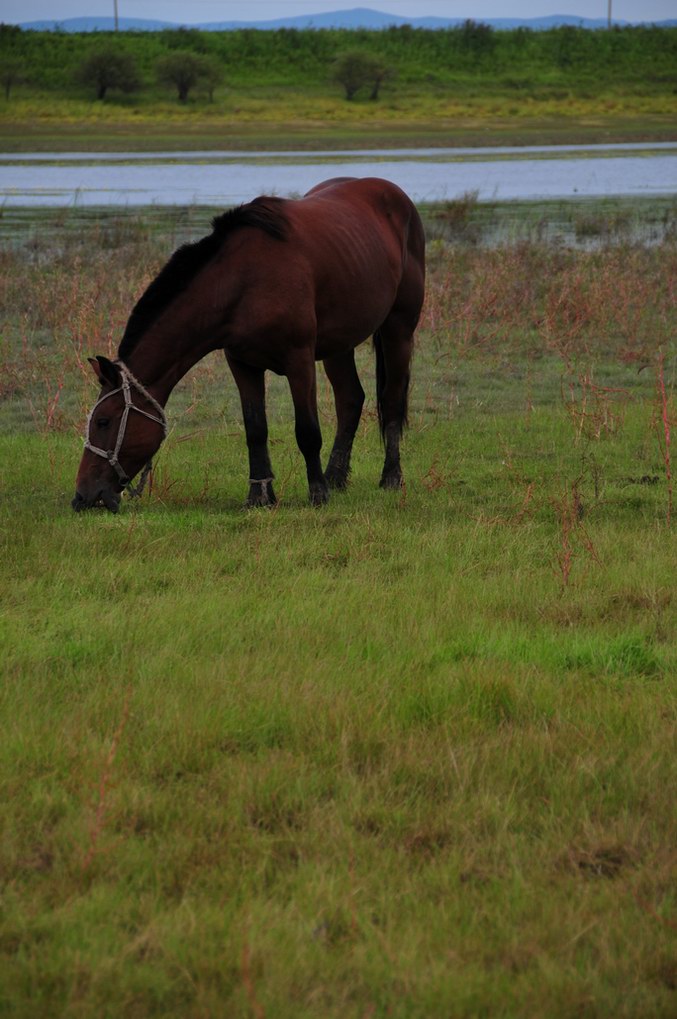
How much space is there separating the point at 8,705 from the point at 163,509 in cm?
289

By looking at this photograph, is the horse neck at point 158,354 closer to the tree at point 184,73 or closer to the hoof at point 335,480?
the hoof at point 335,480

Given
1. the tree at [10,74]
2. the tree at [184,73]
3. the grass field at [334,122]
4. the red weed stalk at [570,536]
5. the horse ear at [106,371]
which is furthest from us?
the tree at [184,73]

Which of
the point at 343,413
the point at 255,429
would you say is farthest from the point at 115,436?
the point at 343,413

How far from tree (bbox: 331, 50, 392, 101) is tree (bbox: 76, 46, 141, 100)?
1036 cm

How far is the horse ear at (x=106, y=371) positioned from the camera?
630 cm

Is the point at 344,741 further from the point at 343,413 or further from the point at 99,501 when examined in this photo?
the point at 343,413

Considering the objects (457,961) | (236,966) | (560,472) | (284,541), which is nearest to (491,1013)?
(457,961)

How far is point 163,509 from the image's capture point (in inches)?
269

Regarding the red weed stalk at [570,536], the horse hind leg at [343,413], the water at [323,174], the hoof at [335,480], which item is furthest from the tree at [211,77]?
the red weed stalk at [570,536]

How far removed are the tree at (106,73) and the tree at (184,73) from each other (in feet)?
5.09

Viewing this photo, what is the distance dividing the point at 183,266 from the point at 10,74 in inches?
2358

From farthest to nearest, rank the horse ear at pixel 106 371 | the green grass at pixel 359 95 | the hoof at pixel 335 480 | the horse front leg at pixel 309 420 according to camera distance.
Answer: the green grass at pixel 359 95 → the hoof at pixel 335 480 → the horse front leg at pixel 309 420 → the horse ear at pixel 106 371

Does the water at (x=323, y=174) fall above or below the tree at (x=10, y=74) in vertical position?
below

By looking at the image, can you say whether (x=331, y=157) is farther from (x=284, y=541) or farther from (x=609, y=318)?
(x=284, y=541)
